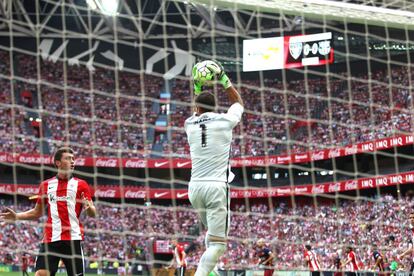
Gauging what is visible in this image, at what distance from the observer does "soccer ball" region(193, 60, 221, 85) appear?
5.54 m

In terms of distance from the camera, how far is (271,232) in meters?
23.7

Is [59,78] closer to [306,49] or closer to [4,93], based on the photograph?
[4,93]

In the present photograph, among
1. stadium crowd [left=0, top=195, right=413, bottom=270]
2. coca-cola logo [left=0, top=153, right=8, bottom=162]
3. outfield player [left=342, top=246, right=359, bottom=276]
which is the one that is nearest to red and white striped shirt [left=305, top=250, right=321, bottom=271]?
outfield player [left=342, top=246, right=359, bottom=276]

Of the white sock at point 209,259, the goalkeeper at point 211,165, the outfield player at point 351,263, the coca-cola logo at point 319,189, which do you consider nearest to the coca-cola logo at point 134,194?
the coca-cola logo at point 319,189

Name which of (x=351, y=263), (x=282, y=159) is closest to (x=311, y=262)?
(x=351, y=263)

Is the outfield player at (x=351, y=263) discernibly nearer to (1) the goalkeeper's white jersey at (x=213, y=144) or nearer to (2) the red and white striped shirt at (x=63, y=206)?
(2) the red and white striped shirt at (x=63, y=206)

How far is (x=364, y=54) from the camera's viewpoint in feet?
104

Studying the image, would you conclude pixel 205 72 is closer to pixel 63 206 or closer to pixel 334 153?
pixel 63 206

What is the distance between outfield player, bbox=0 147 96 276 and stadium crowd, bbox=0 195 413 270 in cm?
1040

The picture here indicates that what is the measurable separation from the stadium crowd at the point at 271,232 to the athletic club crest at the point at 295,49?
6.31 metres

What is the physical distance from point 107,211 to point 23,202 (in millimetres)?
6889

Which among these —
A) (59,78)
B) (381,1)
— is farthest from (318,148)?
(381,1)

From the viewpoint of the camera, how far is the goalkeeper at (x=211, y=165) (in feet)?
17.5

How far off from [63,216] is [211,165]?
5.60 feet
